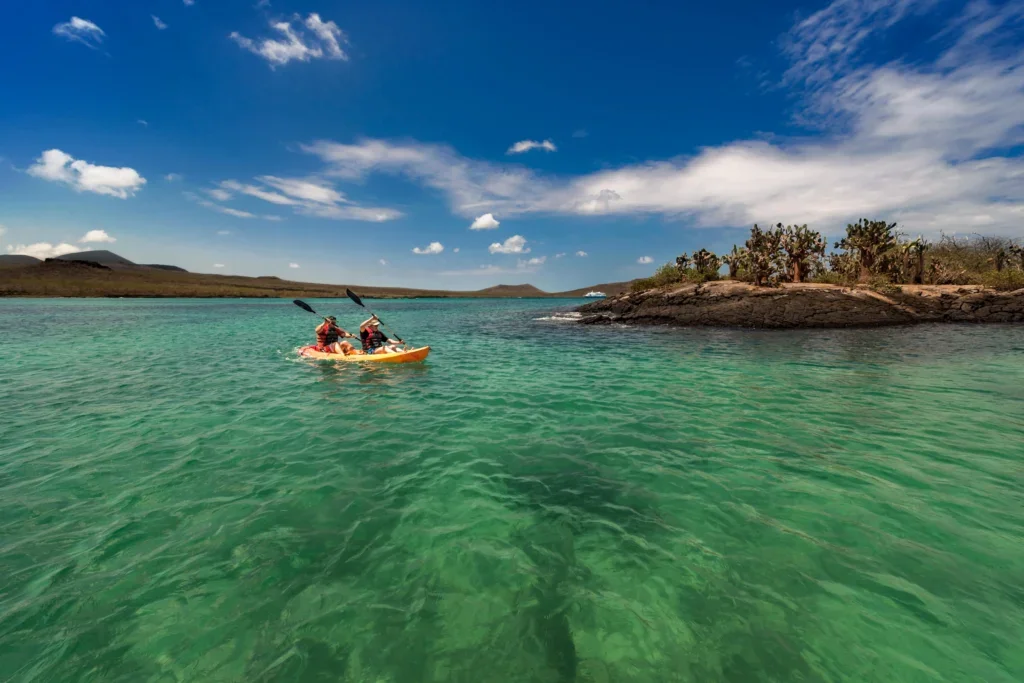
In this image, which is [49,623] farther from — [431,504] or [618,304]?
[618,304]

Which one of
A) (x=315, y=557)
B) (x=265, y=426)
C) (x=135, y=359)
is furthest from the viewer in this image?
(x=135, y=359)

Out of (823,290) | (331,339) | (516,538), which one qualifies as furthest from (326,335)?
(823,290)

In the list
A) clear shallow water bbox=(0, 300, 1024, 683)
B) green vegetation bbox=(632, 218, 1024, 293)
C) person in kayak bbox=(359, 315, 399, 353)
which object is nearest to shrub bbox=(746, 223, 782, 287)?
green vegetation bbox=(632, 218, 1024, 293)

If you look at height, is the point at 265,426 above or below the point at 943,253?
below

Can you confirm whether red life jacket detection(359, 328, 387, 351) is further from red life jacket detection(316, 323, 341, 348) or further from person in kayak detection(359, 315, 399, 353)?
red life jacket detection(316, 323, 341, 348)

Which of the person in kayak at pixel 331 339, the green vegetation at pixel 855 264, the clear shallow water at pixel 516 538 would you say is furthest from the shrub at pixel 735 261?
the person in kayak at pixel 331 339

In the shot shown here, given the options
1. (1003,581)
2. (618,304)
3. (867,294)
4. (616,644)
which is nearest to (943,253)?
(867,294)

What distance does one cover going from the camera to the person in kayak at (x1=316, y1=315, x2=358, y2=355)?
66.0 feet

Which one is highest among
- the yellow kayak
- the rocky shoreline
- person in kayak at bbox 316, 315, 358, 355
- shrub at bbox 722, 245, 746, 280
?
shrub at bbox 722, 245, 746, 280

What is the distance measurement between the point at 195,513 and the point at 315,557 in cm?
277

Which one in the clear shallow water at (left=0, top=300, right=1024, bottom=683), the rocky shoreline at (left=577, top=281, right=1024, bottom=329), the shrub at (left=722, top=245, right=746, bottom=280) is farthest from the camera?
the shrub at (left=722, top=245, right=746, bottom=280)

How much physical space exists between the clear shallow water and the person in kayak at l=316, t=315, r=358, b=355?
294 inches

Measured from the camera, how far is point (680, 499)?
6910mm

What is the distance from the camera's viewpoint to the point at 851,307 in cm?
3628
